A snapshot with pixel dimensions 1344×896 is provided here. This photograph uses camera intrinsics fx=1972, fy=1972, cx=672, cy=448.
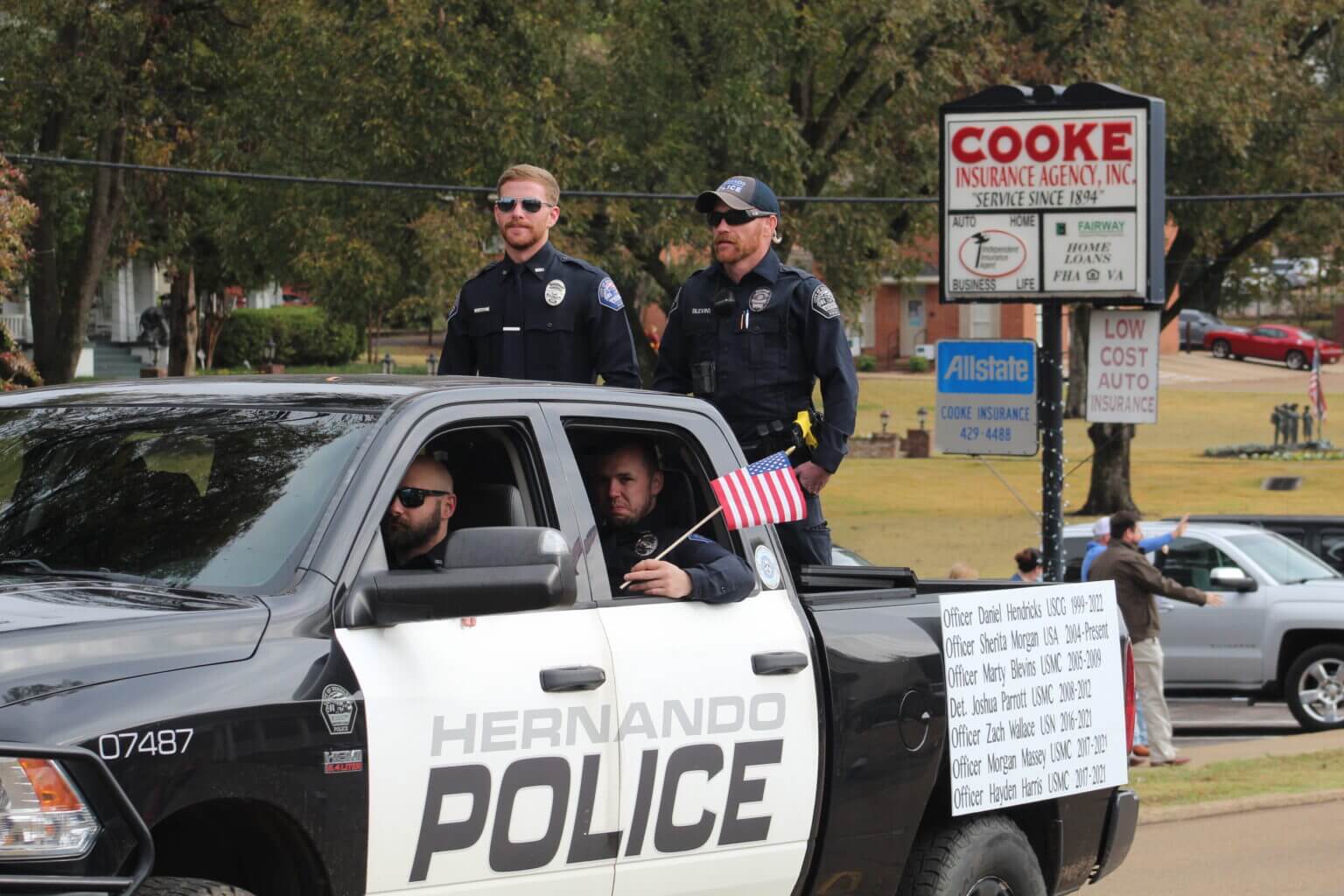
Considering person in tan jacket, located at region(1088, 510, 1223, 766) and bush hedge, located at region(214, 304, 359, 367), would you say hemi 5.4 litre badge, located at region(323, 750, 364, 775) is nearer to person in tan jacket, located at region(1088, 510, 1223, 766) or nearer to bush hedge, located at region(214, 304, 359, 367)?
person in tan jacket, located at region(1088, 510, 1223, 766)

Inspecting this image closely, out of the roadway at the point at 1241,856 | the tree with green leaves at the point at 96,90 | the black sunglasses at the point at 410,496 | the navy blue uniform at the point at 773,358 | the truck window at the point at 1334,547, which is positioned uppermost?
the tree with green leaves at the point at 96,90

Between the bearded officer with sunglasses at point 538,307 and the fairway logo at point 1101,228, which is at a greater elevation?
the fairway logo at point 1101,228

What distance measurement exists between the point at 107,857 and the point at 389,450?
1148 millimetres

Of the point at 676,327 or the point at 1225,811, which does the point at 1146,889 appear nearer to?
the point at 1225,811

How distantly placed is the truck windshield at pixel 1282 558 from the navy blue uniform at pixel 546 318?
11.7m

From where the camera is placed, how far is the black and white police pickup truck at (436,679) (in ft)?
11.8

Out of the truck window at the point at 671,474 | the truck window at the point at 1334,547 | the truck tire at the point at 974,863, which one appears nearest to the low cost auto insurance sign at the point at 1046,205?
the truck window at the point at 1334,547

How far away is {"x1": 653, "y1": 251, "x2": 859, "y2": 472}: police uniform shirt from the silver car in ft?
35.7

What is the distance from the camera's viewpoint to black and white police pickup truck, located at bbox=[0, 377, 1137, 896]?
3.58 m

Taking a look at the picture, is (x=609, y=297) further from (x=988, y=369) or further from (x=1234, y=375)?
(x=1234, y=375)

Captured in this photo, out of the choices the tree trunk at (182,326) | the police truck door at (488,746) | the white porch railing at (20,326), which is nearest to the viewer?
the police truck door at (488,746)

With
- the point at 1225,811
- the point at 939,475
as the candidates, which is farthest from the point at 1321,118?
the point at 1225,811

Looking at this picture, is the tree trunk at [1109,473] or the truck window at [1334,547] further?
the tree trunk at [1109,473]

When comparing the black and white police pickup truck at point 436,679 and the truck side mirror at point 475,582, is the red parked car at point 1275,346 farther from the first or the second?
the truck side mirror at point 475,582
